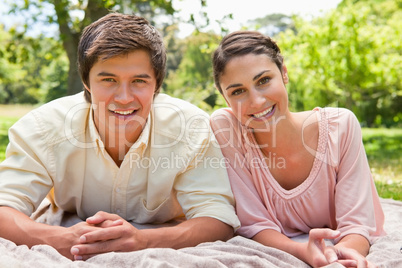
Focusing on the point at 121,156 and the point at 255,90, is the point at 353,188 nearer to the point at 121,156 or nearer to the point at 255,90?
the point at 255,90

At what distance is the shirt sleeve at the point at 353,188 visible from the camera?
272 centimetres

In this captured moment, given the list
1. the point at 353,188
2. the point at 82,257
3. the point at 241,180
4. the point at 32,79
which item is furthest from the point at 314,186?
the point at 32,79

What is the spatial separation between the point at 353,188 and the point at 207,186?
1.00m

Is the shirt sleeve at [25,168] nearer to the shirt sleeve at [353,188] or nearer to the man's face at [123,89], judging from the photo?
the man's face at [123,89]

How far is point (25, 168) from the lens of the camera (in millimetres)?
2693

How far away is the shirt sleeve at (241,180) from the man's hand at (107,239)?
792 mm

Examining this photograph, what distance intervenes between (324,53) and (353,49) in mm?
887

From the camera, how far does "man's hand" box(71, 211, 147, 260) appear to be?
2320mm

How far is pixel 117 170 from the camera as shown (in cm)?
291

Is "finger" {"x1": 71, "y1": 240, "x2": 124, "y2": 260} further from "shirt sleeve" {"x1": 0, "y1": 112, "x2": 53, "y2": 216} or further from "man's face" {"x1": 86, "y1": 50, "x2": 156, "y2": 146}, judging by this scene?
"man's face" {"x1": 86, "y1": 50, "x2": 156, "y2": 146}

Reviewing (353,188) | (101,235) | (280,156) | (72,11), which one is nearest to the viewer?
(101,235)

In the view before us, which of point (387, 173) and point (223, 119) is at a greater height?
point (223, 119)

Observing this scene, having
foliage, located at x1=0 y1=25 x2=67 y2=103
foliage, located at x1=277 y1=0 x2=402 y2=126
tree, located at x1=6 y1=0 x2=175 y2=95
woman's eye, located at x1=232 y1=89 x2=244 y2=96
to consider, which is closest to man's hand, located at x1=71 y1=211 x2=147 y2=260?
woman's eye, located at x1=232 y1=89 x2=244 y2=96

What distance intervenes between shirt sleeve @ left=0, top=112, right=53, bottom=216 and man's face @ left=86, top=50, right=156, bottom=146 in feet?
1.47
